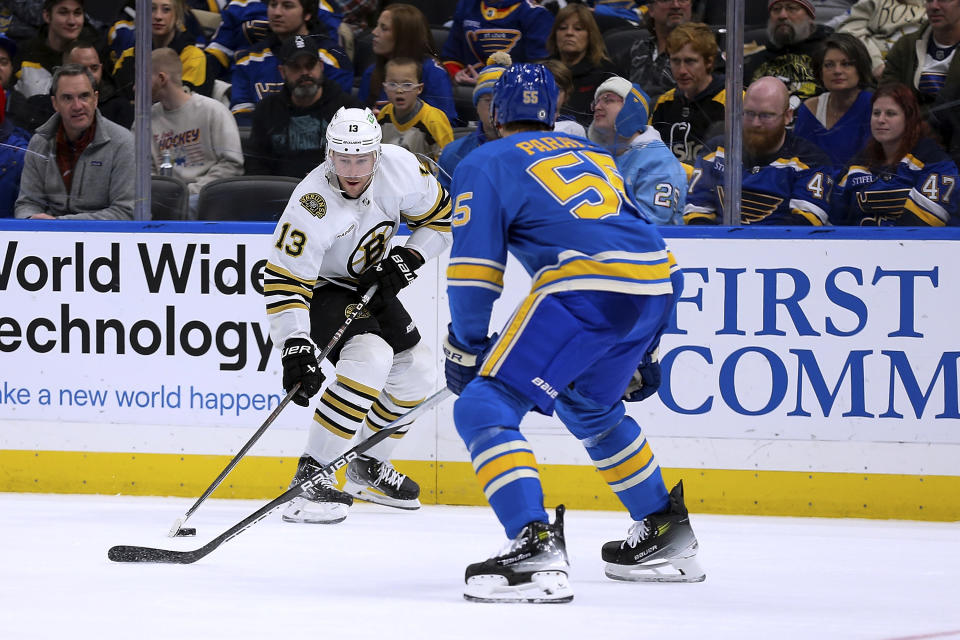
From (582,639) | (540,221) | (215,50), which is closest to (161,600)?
(582,639)

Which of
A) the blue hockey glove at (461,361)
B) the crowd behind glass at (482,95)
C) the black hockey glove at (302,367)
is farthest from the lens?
the crowd behind glass at (482,95)

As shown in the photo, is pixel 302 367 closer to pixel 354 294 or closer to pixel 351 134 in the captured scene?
pixel 354 294

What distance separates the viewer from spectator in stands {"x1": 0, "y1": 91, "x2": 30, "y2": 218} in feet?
16.7

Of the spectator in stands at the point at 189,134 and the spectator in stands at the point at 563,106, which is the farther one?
the spectator in stands at the point at 189,134

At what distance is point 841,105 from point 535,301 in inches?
78.4

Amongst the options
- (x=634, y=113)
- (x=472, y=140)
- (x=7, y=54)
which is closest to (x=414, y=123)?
(x=472, y=140)

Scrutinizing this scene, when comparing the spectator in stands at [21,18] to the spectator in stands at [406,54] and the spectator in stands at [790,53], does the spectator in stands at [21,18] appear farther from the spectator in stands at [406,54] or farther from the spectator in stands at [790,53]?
the spectator in stands at [790,53]

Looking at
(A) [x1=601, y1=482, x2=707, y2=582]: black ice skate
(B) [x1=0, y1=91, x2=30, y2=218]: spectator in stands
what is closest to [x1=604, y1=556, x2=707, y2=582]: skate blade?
(A) [x1=601, y1=482, x2=707, y2=582]: black ice skate

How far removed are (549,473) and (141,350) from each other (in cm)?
155

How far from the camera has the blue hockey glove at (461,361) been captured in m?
3.13

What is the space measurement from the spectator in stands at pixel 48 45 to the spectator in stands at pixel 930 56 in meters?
2.96

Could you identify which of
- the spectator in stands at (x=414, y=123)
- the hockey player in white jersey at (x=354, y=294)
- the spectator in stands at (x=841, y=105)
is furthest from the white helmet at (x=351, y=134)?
the spectator in stands at (x=841, y=105)

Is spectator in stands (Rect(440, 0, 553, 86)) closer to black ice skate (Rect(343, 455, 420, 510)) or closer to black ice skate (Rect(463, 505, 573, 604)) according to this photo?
black ice skate (Rect(343, 455, 420, 510))

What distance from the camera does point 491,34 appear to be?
498 cm
